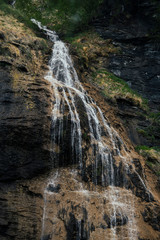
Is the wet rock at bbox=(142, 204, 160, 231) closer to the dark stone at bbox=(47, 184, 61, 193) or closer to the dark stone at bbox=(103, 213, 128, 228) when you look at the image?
the dark stone at bbox=(103, 213, 128, 228)

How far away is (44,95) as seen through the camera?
356 inches

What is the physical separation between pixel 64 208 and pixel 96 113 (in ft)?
19.5

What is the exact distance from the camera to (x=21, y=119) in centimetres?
760

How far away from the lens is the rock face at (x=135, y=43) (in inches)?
756

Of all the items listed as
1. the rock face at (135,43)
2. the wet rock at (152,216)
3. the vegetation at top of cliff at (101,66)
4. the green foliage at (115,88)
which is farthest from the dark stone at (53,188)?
the rock face at (135,43)

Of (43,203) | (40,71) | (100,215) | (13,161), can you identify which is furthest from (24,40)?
(100,215)

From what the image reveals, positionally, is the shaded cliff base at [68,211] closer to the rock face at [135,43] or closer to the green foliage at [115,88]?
the green foliage at [115,88]

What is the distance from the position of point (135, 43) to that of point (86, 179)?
65.5 feet

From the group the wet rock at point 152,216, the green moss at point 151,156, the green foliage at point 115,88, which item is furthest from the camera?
the green foliage at point 115,88

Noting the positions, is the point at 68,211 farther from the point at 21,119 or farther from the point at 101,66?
the point at 101,66

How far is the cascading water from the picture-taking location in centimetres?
624

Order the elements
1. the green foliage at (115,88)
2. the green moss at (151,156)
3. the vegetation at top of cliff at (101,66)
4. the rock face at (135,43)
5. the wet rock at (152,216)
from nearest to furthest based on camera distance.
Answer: the wet rock at (152,216)
the green moss at (151,156)
the green foliage at (115,88)
the vegetation at top of cliff at (101,66)
the rock face at (135,43)

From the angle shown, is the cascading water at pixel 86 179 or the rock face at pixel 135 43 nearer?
the cascading water at pixel 86 179

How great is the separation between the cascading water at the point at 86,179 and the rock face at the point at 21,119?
51cm
